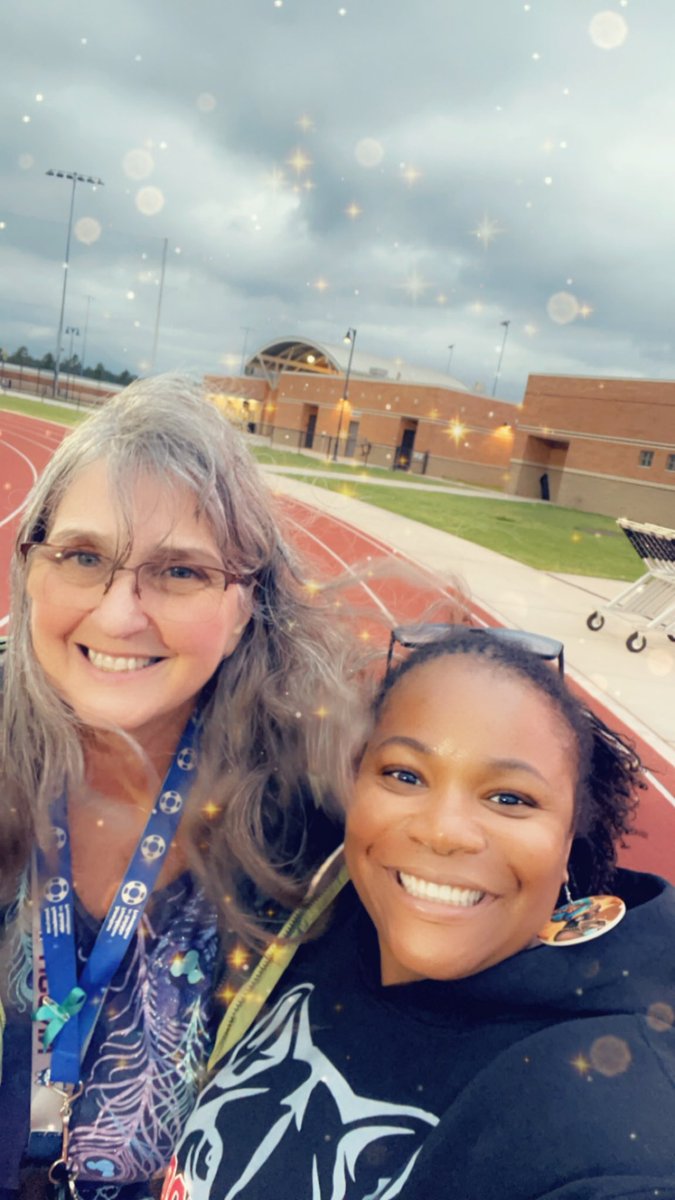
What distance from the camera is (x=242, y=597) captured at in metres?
1.82

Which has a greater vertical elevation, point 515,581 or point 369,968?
point 369,968

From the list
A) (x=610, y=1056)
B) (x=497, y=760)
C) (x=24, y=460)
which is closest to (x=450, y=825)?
(x=497, y=760)

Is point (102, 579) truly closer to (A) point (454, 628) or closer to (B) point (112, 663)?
(B) point (112, 663)

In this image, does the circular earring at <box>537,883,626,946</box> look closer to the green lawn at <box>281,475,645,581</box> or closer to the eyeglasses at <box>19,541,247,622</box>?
the eyeglasses at <box>19,541,247,622</box>

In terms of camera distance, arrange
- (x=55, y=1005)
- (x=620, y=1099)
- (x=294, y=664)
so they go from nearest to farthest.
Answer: (x=620, y=1099)
(x=55, y=1005)
(x=294, y=664)

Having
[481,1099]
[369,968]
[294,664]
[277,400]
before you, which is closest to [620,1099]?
[481,1099]

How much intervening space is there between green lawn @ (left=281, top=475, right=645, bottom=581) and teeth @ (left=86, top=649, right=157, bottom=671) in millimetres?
10551

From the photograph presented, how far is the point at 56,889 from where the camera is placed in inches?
66.7

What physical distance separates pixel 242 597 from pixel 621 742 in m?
0.85

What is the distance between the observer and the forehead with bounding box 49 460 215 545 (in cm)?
160

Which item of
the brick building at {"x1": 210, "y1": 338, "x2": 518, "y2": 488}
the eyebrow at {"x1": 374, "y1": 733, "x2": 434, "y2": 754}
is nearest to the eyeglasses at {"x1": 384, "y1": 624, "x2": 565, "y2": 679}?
the eyebrow at {"x1": 374, "y1": 733, "x2": 434, "y2": 754}

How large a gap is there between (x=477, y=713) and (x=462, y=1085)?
21.2 inches

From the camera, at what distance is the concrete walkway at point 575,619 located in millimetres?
7426

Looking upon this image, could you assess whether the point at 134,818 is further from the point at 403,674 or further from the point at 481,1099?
the point at 481,1099
